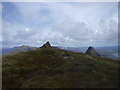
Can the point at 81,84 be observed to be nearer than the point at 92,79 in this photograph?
Yes

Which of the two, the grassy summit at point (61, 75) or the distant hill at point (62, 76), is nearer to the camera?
the distant hill at point (62, 76)

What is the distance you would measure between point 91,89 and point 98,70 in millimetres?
9823

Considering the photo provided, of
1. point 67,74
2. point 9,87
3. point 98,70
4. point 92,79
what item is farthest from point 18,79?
point 98,70

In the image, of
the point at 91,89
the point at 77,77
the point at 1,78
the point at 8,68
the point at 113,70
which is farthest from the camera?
the point at 8,68

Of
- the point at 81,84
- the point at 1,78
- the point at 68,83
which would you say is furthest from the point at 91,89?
the point at 1,78

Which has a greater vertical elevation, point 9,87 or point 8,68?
point 8,68

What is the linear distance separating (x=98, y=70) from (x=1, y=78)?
26.3 m

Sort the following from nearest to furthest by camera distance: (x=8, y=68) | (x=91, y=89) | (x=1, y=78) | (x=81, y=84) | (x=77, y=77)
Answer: (x=91, y=89)
(x=81, y=84)
(x=77, y=77)
(x=1, y=78)
(x=8, y=68)

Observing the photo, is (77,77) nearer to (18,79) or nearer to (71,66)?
(71,66)

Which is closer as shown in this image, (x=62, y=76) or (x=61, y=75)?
(x=62, y=76)

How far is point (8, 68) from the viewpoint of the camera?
138 feet

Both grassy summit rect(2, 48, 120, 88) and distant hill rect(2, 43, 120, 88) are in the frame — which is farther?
grassy summit rect(2, 48, 120, 88)

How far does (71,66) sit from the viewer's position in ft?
127

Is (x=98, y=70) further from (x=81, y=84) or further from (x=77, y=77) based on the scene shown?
(x=81, y=84)
